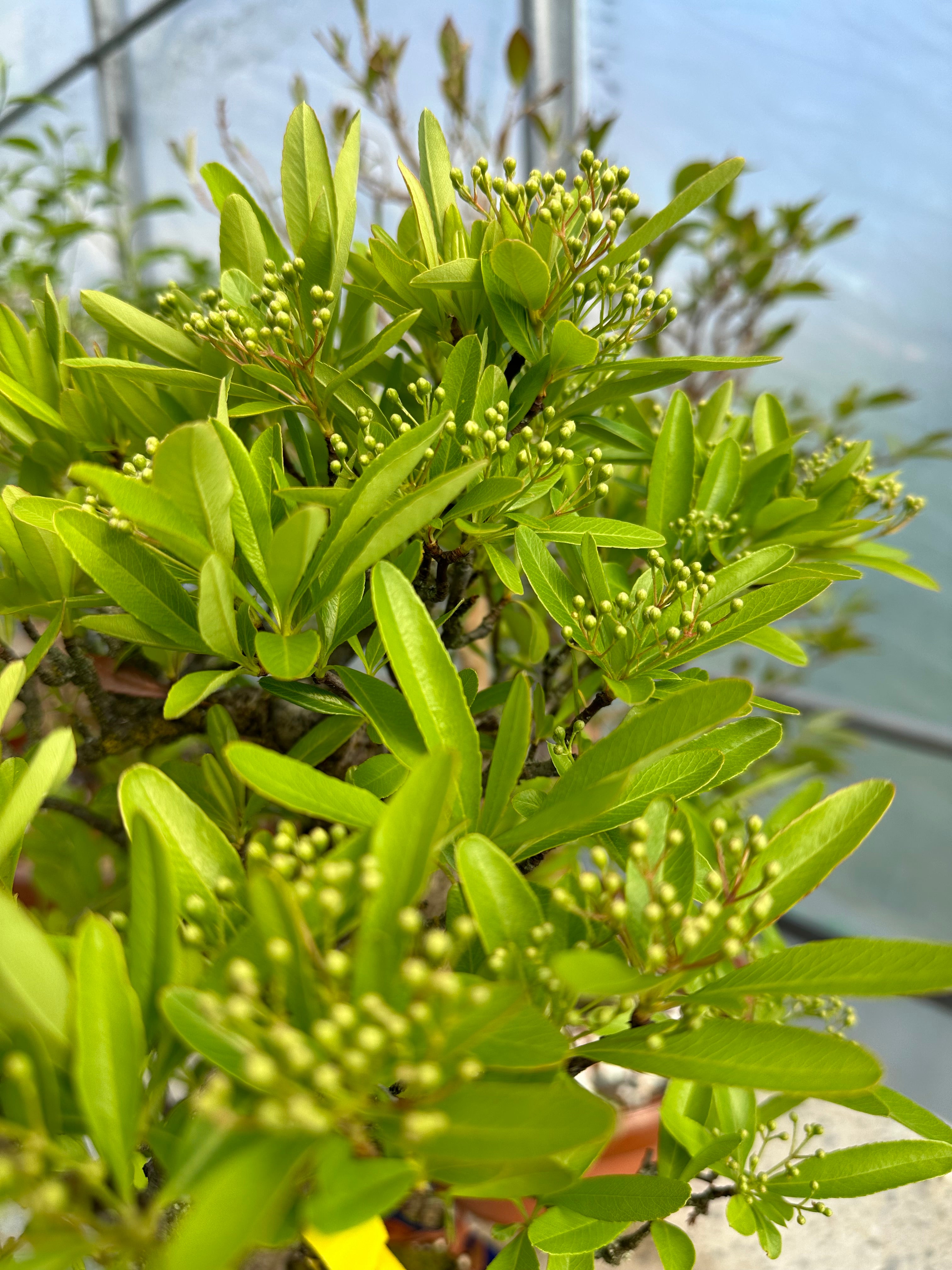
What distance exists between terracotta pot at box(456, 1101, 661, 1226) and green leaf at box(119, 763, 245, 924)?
1.43ft

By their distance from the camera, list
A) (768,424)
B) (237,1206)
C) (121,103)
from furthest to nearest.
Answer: (121,103) → (768,424) → (237,1206)

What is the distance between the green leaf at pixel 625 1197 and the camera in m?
0.30

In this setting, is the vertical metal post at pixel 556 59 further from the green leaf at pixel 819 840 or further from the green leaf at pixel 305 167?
the green leaf at pixel 819 840

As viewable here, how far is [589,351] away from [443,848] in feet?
0.71

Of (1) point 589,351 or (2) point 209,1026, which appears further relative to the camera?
(1) point 589,351

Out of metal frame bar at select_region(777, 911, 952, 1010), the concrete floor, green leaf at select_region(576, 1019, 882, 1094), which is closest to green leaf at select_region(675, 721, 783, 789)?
green leaf at select_region(576, 1019, 882, 1094)

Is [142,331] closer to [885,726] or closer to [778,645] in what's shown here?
[778,645]

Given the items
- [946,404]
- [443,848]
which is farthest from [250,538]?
[946,404]

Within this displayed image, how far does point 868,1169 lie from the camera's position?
14.5 inches

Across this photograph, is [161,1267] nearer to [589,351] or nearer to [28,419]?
[589,351]

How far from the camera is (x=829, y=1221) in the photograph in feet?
1.83

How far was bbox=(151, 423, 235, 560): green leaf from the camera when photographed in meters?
0.25

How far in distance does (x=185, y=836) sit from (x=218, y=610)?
8 cm

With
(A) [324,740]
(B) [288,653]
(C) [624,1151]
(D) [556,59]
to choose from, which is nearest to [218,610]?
(B) [288,653]
